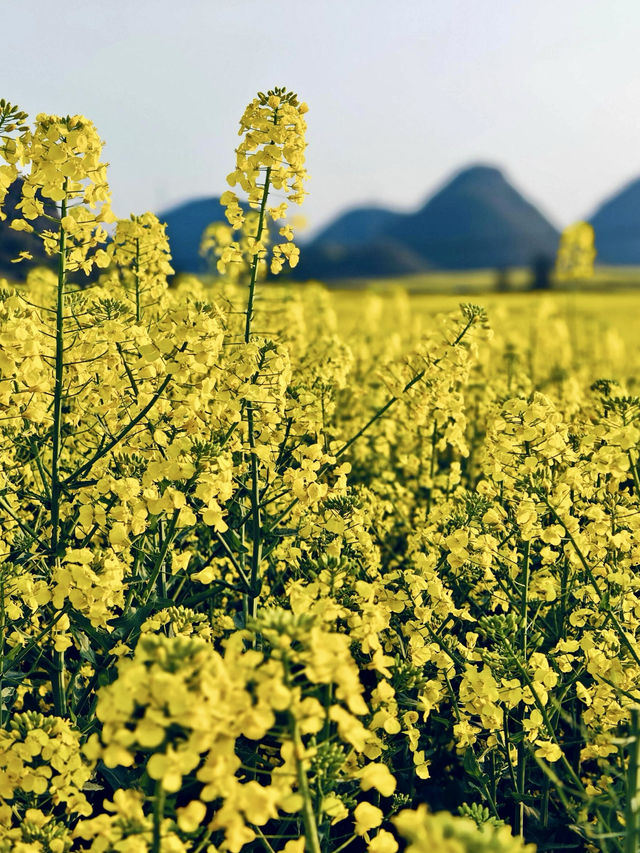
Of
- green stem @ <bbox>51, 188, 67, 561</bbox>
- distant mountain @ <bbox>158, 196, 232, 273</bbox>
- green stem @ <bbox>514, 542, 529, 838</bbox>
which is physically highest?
distant mountain @ <bbox>158, 196, 232, 273</bbox>

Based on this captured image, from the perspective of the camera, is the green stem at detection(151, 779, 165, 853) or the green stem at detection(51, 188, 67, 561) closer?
the green stem at detection(151, 779, 165, 853)

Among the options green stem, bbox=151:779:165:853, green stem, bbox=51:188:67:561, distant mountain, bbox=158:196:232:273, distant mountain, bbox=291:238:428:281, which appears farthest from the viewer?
distant mountain, bbox=291:238:428:281

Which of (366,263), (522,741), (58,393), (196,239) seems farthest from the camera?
(366,263)

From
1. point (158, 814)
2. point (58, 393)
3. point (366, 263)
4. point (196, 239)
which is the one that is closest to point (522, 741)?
point (158, 814)

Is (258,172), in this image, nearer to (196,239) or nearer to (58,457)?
(58,457)

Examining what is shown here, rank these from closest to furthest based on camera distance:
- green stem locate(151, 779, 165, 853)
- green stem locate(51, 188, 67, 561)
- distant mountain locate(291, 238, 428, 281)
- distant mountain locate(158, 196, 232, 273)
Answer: green stem locate(151, 779, 165, 853)
green stem locate(51, 188, 67, 561)
distant mountain locate(158, 196, 232, 273)
distant mountain locate(291, 238, 428, 281)

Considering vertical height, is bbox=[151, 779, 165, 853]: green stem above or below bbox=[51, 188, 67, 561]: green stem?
below

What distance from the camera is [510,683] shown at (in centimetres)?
258

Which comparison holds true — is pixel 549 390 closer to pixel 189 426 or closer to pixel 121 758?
pixel 189 426

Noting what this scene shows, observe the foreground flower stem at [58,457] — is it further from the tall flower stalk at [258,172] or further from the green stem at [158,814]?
the green stem at [158,814]

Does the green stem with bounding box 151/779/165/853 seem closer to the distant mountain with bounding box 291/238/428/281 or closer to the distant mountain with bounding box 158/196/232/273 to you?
the distant mountain with bounding box 158/196/232/273

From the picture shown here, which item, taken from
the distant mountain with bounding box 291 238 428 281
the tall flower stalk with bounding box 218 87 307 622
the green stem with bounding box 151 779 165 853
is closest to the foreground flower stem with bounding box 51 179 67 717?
the tall flower stalk with bounding box 218 87 307 622

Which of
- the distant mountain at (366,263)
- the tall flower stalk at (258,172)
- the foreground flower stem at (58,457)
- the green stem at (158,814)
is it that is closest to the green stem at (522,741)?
the tall flower stalk at (258,172)

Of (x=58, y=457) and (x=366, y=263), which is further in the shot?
(x=366, y=263)
